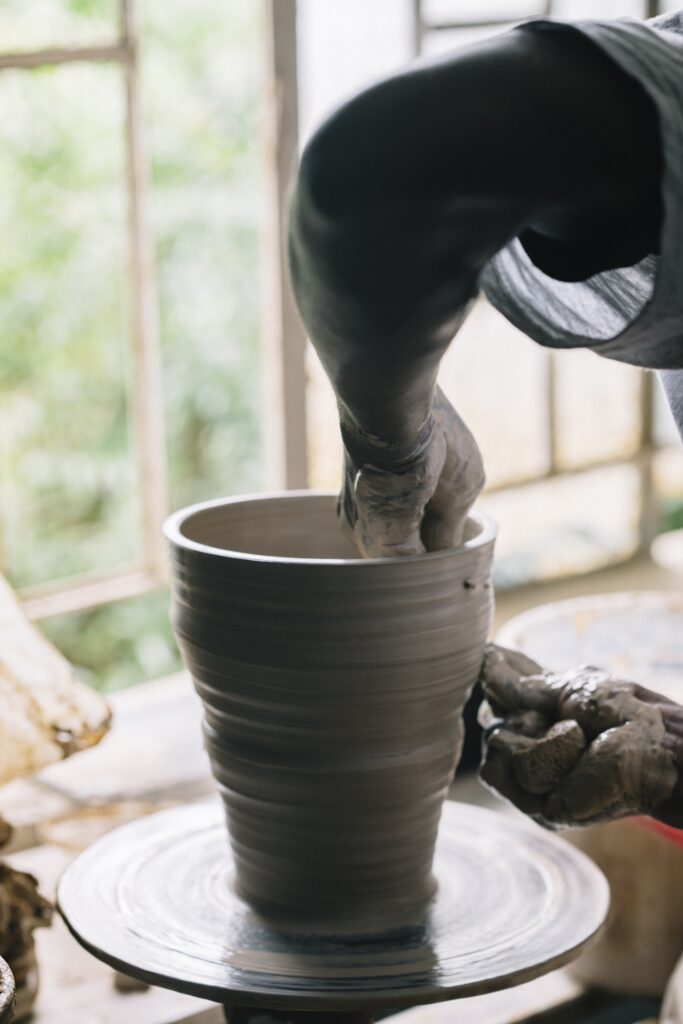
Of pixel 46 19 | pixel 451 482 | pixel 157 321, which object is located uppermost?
pixel 46 19

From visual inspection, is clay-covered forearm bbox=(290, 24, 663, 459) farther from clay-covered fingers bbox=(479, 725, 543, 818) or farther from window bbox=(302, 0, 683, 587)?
window bbox=(302, 0, 683, 587)

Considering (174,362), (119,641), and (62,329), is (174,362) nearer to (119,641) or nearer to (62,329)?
(62,329)

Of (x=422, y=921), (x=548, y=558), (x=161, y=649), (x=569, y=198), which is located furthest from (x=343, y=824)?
(x=161, y=649)

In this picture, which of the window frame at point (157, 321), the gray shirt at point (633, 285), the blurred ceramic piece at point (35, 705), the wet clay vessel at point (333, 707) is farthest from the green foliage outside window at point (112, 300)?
the gray shirt at point (633, 285)

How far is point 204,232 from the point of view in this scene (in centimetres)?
625

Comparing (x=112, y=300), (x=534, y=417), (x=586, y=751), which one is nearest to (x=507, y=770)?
(x=586, y=751)

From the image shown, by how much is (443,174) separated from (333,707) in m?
0.46

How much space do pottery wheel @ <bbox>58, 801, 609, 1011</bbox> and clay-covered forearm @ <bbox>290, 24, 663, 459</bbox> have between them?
1.60 ft

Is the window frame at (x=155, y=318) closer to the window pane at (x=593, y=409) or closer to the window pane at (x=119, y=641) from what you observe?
the window pane at (x=593, y=409)

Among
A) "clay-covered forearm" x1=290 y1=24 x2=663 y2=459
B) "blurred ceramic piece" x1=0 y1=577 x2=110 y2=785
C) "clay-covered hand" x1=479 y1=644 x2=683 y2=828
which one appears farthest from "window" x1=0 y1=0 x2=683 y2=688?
"clay-covered forearm" x1=290 y1=24 x2=663 y2=459

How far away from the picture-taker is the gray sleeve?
681 millimetres

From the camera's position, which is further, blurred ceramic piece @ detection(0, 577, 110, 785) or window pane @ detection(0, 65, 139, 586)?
window pane @ detection(0, 65, 139, 586)

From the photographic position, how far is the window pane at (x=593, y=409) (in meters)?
3.70

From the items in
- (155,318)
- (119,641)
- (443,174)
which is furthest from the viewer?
(119,641)
